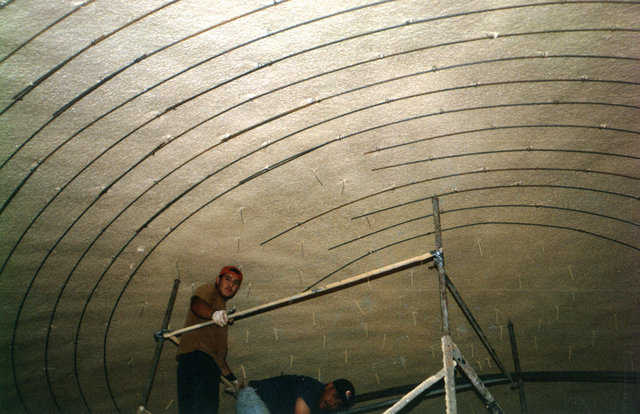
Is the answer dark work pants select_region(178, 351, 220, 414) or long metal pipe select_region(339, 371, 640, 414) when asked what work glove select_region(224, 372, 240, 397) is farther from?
long metal pipe select_region(339, 371, 640, 414)

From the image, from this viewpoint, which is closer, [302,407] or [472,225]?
[302,407]

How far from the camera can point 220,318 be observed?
202 inches

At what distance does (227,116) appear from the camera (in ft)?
15.2

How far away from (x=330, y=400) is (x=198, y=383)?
121 cm

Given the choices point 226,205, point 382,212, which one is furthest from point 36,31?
point 382,212

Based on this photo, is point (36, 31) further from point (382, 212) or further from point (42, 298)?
point (382, 212)

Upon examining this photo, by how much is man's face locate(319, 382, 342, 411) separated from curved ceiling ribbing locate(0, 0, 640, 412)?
103 centimetres

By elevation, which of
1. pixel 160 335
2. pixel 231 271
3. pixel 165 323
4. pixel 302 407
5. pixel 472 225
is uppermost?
pixel 472 225

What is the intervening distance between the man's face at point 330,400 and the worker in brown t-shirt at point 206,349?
828 millimetres

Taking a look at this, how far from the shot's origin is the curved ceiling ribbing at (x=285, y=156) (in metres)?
4.18

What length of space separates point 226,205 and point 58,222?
1.41 meters

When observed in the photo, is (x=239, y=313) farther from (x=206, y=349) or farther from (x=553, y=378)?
(x=553, y=378)

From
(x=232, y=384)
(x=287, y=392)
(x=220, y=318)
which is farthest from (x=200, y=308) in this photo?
(x=287, y=392)

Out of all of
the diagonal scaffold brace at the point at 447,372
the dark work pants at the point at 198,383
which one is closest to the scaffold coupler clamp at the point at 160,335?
the dark work pants at the point at 198,383
